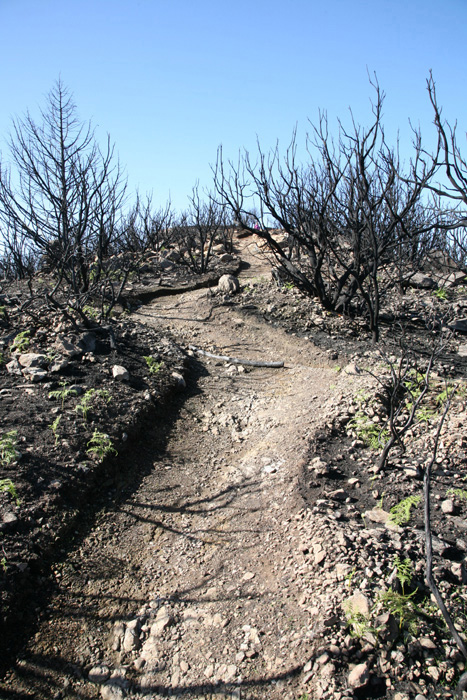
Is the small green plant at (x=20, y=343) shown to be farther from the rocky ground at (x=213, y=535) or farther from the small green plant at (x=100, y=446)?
the small green plant at (x=100, y=446)

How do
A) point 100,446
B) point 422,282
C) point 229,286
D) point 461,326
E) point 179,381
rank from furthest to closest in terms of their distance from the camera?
point 422,282, point 229,286, point 461,326, point 179,381, point 100,446

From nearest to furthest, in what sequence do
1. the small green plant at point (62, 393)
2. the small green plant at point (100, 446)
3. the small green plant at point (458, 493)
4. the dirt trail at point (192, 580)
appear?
the dirt trail at point (192, 580)
the small green plant at point (458, 493)
the small green plant at point (100, 446)
the small green plant at point (62, 393)

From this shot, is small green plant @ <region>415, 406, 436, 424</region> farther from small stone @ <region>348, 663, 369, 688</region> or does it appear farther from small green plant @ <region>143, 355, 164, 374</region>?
small green plant @ <region>143, 355, 164, 374</region>

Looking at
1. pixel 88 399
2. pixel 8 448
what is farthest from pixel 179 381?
pixel 8 448

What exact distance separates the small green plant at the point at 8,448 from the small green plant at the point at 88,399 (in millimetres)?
643

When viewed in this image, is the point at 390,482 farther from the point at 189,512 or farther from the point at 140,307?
the point at 140,307

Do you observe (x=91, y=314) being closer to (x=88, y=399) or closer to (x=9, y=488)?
(x=88, y=399)

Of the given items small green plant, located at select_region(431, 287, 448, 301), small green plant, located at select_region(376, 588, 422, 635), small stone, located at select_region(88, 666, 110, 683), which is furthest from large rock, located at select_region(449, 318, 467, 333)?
small stone, located at select_region(88, 666, 110, 683)

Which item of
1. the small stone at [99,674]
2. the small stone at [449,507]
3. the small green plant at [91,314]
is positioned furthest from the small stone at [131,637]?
the small green plant at [91,314]

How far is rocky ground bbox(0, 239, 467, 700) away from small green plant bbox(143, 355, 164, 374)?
2cm

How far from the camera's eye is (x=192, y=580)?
2.87 metres

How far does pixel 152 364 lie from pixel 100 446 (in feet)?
6.51

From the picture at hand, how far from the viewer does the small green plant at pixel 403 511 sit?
3037 mm

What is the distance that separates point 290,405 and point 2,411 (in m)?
2.98
